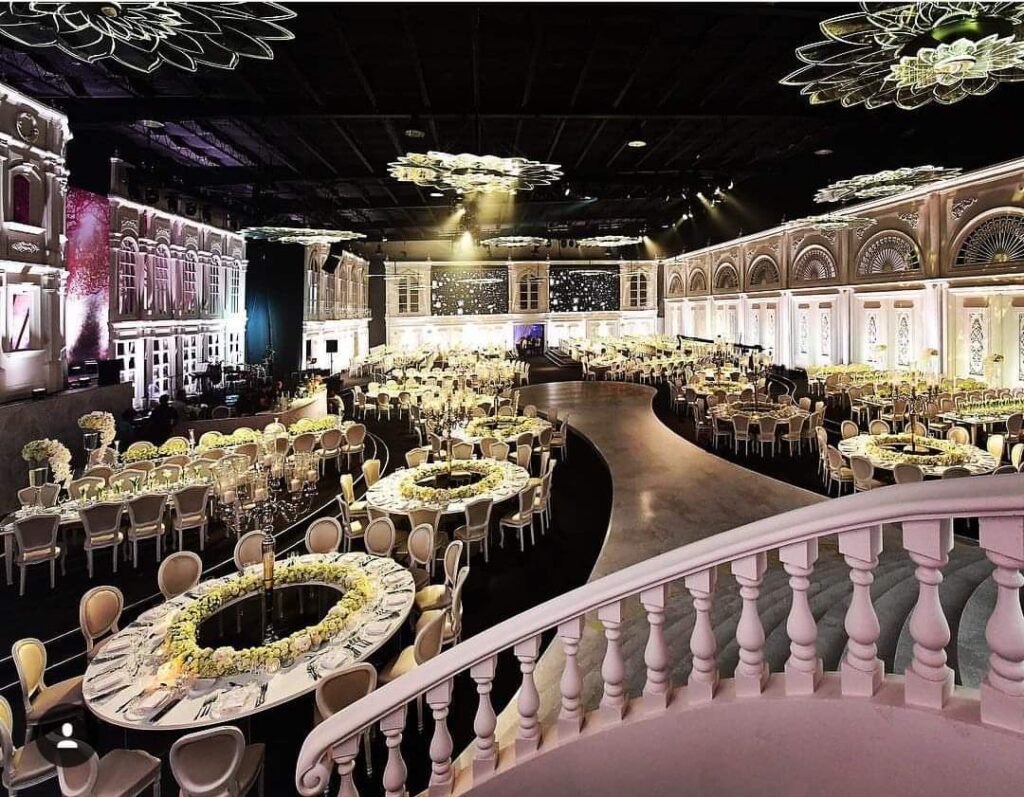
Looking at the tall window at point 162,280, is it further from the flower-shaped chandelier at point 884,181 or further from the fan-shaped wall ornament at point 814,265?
the fan-shaped wall ornament at point 814,265

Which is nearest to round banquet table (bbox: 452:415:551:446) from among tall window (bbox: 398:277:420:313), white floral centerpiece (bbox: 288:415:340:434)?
white floral centerpiece (bbox: 288:415:340:434)

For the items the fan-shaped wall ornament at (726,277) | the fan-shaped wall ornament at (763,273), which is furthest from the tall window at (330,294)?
the fan-shaped wall ornament at (763,273)

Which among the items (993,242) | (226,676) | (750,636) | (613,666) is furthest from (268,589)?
(993,242)

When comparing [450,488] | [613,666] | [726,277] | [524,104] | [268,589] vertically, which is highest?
[524,104]

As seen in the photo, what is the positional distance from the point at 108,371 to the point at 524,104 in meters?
9.02

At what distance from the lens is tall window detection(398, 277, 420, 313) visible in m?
28.6

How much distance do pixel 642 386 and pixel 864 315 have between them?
21.5 feet

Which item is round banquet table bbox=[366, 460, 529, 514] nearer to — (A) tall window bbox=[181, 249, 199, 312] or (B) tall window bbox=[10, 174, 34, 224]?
(B) tall window bbox=[10, 174, 34, 224]

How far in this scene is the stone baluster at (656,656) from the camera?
1.91m

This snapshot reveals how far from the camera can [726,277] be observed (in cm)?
2347

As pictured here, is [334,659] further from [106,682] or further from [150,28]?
[150,28]

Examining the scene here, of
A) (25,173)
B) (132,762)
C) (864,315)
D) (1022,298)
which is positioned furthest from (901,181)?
(25,173)

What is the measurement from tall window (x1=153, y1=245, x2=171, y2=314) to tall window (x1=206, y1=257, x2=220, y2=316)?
2066 millimetres

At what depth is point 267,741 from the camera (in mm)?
3777
